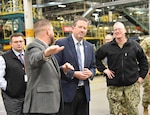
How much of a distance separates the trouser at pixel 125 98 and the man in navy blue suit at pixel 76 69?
0.78 metres

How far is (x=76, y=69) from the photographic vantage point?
3.83m

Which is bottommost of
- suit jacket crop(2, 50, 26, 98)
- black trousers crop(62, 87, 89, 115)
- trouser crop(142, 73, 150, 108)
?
trouser crop(142, 73, 150, 108)

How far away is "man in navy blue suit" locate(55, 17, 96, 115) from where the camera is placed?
375cm

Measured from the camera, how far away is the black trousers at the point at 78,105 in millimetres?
3799

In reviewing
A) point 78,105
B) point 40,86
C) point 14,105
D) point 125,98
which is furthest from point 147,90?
point 40,86

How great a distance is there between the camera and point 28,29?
17.0 meters

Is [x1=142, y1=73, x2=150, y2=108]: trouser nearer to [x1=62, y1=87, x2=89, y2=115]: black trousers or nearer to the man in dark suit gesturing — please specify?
[x1=62, y1=87, x2=89, y2=115]: black trousers

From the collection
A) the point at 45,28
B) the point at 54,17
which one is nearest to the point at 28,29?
the point at 54,17

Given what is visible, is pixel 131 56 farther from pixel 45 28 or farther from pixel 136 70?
pixel 45 28

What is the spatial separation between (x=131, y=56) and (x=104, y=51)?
17.6 inches

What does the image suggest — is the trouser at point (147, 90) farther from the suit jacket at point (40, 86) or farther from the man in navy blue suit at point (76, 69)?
the suit jacket at point (40, 86)

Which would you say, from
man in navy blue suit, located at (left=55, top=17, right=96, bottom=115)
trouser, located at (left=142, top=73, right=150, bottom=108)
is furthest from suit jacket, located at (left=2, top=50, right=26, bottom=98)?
trouser, located at (left=142, top=73, right=150, bottom=108)

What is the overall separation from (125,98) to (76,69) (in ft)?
3.83

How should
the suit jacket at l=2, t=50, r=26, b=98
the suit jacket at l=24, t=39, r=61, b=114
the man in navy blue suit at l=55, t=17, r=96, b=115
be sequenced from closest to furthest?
1. the suit jacket at l=24, t=39, r=61, b=114
2. the man in navy blue suit at l=55, t=17, r=96, b=115
3. the suit jacket at l=2, t=50, r=26, b=98
